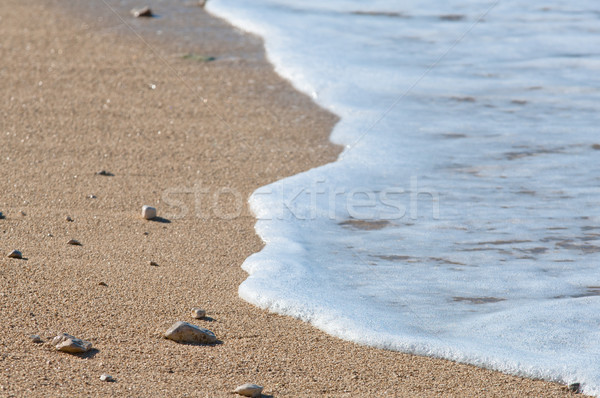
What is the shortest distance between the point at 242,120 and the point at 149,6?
3360 mm

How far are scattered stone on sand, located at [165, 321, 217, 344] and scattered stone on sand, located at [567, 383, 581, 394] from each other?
3.70ft

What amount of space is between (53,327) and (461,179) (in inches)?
96.6

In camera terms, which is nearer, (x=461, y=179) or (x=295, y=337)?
(x=295, y=337)

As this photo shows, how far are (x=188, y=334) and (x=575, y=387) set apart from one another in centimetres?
122

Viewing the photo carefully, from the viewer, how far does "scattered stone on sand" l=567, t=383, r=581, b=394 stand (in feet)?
7.02

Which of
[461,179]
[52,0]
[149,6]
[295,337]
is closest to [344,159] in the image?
[461,179]

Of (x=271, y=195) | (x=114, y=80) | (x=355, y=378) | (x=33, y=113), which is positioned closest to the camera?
(x=355, y=378)

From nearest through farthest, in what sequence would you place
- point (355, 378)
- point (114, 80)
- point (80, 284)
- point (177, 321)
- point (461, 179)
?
point (355, 378) → point (177, 321) → point (80, 284) → point (461, 179) → point (114, 80)

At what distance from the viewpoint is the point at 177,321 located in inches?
91.4

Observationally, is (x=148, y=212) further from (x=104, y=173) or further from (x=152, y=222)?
(x=104, y=173)

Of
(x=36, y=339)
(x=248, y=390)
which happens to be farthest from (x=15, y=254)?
(x=248, y=390)

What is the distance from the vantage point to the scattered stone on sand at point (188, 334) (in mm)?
2227

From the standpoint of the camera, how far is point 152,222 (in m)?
3.19

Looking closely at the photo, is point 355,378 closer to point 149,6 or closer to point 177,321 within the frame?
point 177,321
